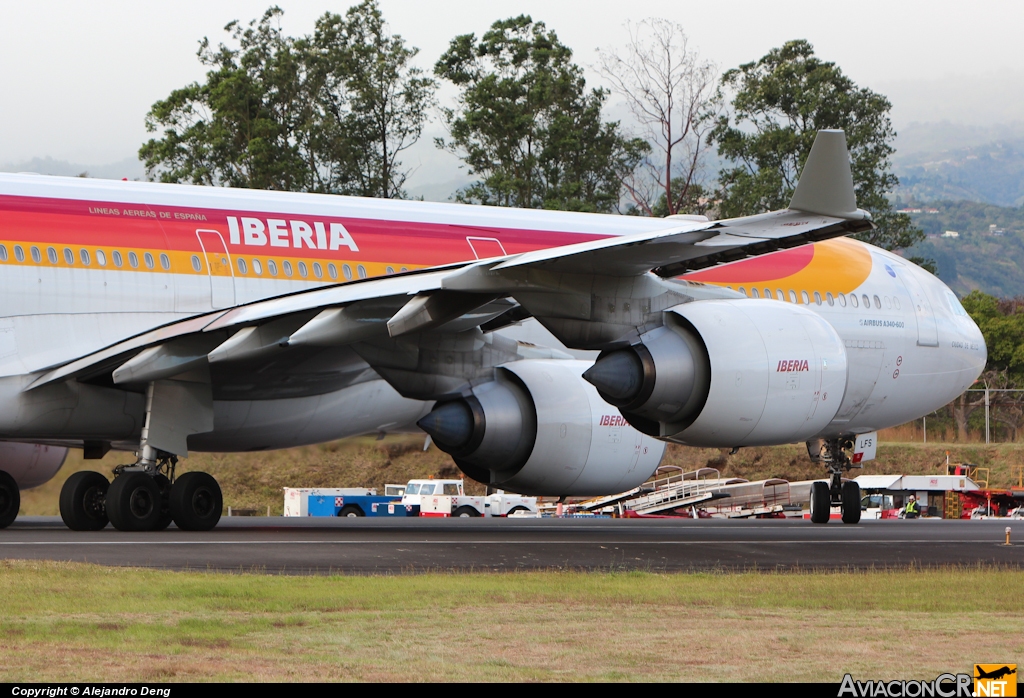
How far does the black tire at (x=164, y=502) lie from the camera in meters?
14.0

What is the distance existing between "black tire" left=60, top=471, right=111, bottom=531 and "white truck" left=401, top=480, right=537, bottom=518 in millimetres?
19496

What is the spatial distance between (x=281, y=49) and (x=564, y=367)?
35973 millimetres

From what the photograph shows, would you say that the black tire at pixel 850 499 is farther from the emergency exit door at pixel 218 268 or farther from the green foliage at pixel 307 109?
the green foliage at pixel 307 109

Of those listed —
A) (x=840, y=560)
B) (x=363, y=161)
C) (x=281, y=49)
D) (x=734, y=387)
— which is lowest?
(x=840, y=560)

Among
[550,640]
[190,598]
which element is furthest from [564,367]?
[550,640]

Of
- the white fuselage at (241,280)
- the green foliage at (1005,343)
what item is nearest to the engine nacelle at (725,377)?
the white fuselage at (241,280)

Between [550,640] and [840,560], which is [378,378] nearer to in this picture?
[840,560]

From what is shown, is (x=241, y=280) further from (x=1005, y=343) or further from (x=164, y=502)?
(x=1005, y=343)

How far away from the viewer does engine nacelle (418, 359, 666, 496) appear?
1479 centimetres

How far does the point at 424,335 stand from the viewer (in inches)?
566

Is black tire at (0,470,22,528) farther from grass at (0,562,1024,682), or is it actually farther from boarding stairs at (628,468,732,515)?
boarding stairs at (628,468,732,515)

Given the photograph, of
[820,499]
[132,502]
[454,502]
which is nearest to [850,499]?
[820,499]

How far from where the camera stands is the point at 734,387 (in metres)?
11.9

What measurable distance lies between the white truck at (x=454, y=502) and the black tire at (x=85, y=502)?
19.5 m
